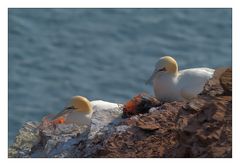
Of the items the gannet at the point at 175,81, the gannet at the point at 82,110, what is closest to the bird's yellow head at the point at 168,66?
the gannet at the point at 175,81

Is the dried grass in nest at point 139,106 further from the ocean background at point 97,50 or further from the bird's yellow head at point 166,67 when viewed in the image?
the ocean background at point 97,50

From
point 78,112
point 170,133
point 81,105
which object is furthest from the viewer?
point 81,105

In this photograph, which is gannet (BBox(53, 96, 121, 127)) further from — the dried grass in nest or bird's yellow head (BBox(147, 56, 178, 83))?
bird's yellow head (BBox(147, 56, 178, 83))

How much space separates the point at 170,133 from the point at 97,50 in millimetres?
14342

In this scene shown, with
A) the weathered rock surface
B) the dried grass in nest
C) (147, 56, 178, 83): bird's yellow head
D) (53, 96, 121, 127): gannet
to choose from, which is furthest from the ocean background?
the weathered rock surface

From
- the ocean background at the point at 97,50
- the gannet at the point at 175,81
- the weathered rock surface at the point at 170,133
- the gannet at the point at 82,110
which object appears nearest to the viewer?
the weathered rock surface at the point at 170,133

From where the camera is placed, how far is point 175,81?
9.97 metres

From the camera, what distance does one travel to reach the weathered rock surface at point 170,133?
7.20m

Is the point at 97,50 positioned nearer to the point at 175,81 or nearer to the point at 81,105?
the point at 81,105

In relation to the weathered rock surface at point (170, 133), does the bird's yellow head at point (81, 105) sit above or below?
above

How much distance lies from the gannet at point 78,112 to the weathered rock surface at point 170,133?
32.5 inches

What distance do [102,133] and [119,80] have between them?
1229 cm

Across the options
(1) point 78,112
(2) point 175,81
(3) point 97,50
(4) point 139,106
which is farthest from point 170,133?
(3) point 97,50

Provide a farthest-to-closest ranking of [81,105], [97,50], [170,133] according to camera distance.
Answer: [97,50], [81,105], [170,133]
